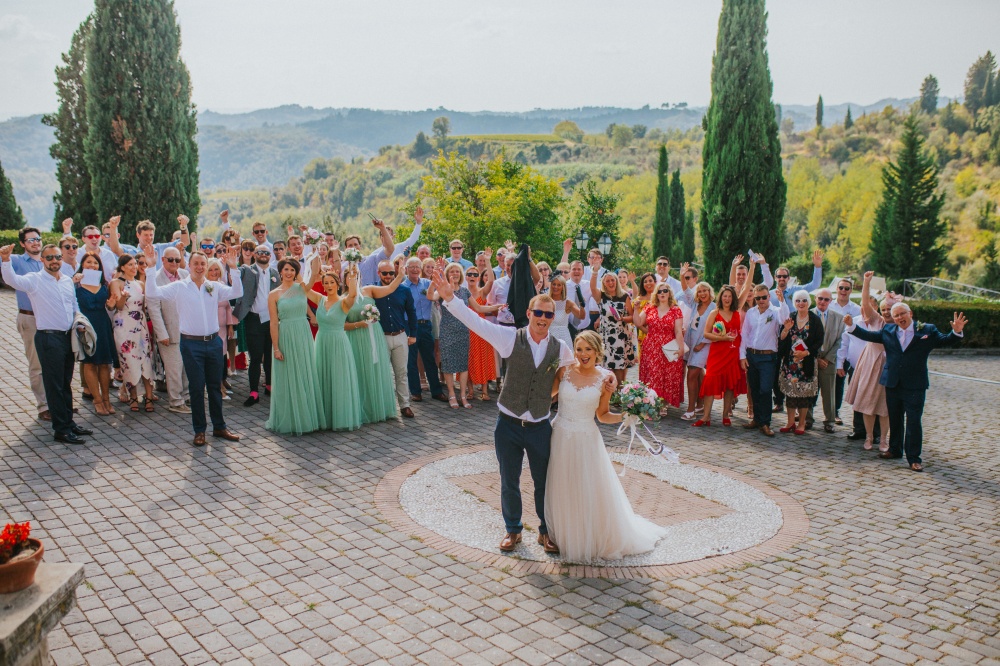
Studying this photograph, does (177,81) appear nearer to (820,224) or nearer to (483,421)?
(483,421)

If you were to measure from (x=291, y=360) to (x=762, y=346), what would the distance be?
648 centimetres

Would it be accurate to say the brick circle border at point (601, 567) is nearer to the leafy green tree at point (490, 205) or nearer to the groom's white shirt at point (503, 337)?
the groom's white shirt at point (503, 337)

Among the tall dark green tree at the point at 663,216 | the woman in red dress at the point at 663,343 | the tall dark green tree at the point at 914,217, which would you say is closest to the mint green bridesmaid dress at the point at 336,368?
the woman in red dress at the point at 663,343

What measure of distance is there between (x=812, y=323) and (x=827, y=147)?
118 meters

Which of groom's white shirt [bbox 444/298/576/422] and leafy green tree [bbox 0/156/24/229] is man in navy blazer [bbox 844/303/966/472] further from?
leafy green tree [bbox 0/156/24/229]

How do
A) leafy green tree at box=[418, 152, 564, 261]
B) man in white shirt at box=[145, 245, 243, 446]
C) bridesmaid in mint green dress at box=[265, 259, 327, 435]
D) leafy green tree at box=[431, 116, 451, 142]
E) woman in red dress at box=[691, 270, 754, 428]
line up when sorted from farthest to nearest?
leafy green tree at box=[431, 116, 451, 142]
leafy green tree at box=[418, 152, 564, 261]
woman in red dress at box=[691, 270, 754, 428]
bridesmaid in mint green dress at box=[265, 259, 327, 435]
man in white shirt at box=[145, 245, 243, 446]

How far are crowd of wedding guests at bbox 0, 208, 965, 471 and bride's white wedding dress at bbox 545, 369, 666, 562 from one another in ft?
8.54

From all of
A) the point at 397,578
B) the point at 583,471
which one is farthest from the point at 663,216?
the point at 397,578

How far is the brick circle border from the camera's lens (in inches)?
242

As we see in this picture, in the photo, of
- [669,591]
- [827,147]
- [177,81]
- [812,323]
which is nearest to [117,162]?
[177,81]

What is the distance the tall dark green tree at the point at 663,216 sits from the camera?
48.7 metres

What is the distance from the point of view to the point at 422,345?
11.8 metres

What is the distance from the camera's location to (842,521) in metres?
7.34

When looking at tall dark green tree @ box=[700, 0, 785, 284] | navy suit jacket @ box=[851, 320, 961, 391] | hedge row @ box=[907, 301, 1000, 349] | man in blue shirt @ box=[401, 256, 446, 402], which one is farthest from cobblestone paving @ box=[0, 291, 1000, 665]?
hedge row @ box=[907, 301, 1000, 349]
